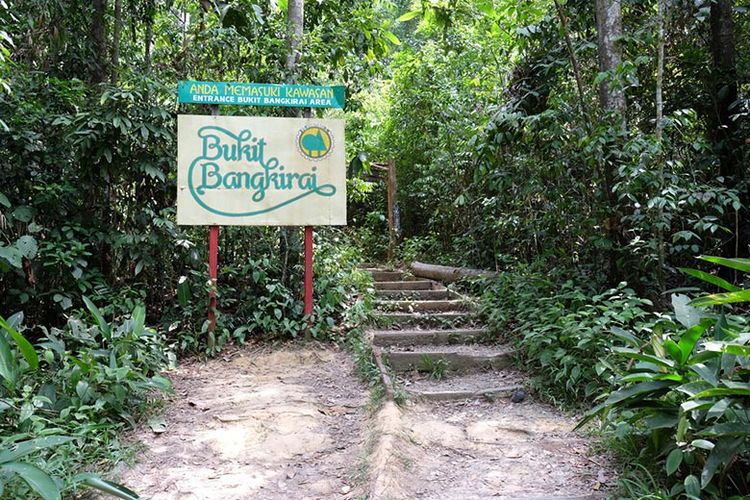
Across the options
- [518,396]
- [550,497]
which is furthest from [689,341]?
[518,396]

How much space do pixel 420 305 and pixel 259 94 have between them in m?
3.06

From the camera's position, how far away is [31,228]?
497 cm

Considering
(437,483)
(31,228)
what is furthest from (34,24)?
(437,483)

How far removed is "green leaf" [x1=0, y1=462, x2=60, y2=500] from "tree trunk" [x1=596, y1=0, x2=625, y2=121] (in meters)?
5.04

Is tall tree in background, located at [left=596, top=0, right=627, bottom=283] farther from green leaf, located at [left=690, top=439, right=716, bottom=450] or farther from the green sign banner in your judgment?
green leaf, located at [left=690, top=439, right=716, bottom=450]

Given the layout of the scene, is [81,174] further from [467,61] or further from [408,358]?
[467,61]

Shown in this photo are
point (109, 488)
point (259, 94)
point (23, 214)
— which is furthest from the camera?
point (259, 94)

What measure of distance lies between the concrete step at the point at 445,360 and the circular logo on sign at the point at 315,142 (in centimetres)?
219

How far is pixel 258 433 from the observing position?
3.82m

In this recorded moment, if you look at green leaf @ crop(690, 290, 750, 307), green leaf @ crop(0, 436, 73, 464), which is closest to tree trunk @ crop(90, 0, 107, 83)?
green leaf @ crop(0, 436, 73, 464)

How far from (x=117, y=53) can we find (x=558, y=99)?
5.07 meters

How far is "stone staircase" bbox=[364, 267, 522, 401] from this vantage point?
4705mm

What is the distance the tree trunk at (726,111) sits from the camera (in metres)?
5.04

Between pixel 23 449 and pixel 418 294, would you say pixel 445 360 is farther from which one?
pixel 23 449
